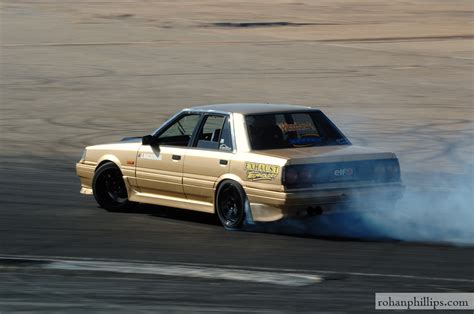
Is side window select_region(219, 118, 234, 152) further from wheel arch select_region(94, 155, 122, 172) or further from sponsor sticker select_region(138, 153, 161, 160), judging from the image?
wheel arch select_region(94, 155, 122, 172)

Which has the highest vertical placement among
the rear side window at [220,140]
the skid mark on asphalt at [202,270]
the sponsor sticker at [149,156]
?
the rear side window at [220,140]

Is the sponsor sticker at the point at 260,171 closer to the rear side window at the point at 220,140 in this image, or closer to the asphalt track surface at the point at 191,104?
the rear side window at the point at 220,140

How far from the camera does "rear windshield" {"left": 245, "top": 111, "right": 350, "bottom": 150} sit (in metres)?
11.6

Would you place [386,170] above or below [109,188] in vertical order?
above

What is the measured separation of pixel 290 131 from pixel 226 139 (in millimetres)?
693

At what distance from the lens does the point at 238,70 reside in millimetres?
31547

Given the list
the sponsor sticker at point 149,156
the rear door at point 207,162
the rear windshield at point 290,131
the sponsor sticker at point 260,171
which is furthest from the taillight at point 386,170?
the sponsor sticker at point 149,156

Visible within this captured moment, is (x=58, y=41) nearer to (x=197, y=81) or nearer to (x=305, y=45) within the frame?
(x=305, y=45)

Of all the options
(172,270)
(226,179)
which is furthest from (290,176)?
(172,270)

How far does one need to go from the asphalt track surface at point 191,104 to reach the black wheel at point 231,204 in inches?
7.4

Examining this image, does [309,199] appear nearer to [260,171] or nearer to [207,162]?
[260,171]

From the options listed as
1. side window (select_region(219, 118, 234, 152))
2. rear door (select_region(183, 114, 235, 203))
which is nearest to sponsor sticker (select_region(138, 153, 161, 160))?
rear door (select_region(183, 114, 235, 203))

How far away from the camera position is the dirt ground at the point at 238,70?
20.7 meters

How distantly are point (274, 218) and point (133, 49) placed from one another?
26.5 metres
